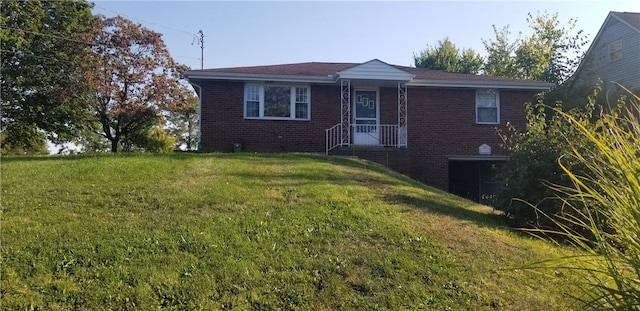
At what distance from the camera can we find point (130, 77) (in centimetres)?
2378

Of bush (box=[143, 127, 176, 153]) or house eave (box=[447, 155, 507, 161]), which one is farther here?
bush (box=[143, 127, 176, 153])

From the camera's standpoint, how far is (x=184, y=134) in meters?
43.4

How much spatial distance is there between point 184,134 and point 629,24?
3308cm

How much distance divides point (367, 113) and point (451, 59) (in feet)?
80.4

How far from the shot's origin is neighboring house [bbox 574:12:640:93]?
77.8ft

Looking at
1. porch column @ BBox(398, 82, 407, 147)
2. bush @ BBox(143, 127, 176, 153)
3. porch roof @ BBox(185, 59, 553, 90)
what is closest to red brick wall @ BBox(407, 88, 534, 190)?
porch column @ BBox(398, 82, 407, 147)

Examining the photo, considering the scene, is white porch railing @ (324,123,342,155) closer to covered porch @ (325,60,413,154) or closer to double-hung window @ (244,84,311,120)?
covered porch @ (325,60,413,154)

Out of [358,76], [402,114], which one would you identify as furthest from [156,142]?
[402,114]

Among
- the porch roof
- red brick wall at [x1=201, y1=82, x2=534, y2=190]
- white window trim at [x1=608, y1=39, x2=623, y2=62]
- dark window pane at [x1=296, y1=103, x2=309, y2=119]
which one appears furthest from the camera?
white window trim at [x1=608, y1=39, x2=623, y2=62]

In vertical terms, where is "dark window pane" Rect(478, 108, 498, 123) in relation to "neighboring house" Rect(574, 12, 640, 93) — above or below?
below

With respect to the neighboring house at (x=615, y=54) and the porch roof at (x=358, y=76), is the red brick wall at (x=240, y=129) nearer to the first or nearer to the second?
the porch roof at (x=358, y=76)

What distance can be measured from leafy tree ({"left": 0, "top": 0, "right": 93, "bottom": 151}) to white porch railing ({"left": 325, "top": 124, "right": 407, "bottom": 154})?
44.1ft

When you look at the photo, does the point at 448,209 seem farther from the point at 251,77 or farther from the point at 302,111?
the point at 251,77

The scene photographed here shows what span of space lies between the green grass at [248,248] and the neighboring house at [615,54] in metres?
20.2
